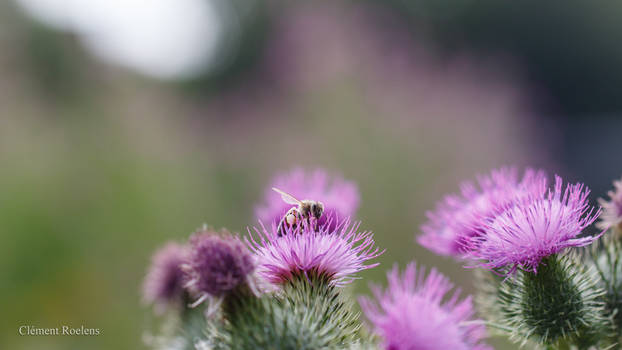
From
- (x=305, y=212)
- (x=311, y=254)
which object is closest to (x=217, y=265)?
(x=311, y=254)

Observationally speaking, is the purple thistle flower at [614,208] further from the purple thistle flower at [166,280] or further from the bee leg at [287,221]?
the purple thistle flower at [166,280]

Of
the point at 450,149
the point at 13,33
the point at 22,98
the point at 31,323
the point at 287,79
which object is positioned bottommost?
the point at 31,323

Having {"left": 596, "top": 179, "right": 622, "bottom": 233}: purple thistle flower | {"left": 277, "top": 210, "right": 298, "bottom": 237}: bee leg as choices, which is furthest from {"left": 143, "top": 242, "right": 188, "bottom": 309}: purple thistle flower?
{"left": 596, "top": 179, "right": 622, "bottom": 233}: purple thistle flower

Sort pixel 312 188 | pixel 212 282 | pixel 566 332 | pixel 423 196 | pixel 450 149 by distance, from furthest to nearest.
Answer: pixel 450 149
pixel 423 196
pixel 312 188
pixel 566 332
pixel 212 282

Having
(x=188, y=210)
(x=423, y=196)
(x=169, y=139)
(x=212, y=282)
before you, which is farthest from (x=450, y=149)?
(x=212, y=282)

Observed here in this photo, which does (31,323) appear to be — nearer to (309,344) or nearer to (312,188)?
(312,188)

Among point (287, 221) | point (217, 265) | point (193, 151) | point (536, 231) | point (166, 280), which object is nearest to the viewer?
point (217, 265)

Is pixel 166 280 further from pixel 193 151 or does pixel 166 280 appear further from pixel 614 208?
pixel 193 151
